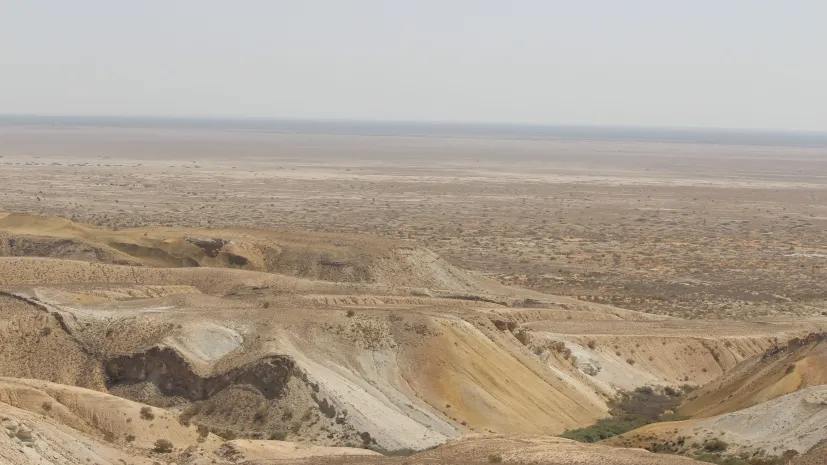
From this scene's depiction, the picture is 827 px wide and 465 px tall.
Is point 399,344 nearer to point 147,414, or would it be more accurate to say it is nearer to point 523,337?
point 523,337

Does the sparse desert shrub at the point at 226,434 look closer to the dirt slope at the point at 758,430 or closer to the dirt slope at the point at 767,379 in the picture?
the dirt slope at the point at 758,430

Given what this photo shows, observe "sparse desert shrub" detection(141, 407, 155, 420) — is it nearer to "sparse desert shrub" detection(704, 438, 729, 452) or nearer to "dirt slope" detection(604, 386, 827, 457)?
"dirt slope" detection(604, 386, 827, 457)

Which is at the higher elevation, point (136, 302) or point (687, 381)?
point (136, 302)

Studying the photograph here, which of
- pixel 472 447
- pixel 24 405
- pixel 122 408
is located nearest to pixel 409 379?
pixel 472 447

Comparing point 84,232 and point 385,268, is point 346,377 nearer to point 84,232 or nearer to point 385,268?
point 385,268

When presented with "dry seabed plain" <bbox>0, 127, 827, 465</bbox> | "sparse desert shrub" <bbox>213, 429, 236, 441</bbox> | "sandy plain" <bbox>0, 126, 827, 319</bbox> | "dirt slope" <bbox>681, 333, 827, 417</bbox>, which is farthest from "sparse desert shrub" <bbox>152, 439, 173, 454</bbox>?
"sandy plain" <bbox>0, 126, 827, 319</bbox>

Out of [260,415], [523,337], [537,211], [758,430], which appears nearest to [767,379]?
[758,430]
